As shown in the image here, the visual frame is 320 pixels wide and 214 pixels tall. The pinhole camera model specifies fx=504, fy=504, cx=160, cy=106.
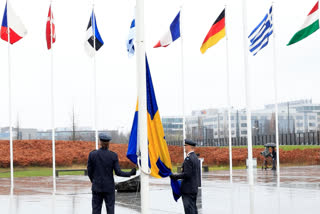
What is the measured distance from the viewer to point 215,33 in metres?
19.8

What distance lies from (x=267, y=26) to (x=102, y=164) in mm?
13282

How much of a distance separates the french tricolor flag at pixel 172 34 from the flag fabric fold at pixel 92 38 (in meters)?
2.86

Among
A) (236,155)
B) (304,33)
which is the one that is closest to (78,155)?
(236,155)

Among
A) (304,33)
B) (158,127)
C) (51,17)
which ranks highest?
(51,17)

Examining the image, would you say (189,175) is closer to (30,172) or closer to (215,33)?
(215,33)

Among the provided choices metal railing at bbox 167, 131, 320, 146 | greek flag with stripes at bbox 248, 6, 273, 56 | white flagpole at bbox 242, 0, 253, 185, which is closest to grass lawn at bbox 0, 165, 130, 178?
greek flag with stripes at bbox 248, 6, 273, 56

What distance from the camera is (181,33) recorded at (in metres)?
21.9

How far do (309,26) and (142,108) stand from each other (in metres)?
10.5

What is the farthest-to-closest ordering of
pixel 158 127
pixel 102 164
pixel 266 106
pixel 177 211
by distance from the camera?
pixel 266 106 < pixel 177 211 < pixel 102 164 < pixel 158 127

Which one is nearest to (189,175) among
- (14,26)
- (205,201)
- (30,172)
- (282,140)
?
(205,201)

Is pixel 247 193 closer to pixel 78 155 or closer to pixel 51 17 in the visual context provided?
pixel 51 17

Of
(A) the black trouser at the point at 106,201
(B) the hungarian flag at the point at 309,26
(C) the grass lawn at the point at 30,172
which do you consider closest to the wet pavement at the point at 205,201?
(A) the black trouser at the point at 106,201

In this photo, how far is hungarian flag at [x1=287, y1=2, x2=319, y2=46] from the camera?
15.4 meters

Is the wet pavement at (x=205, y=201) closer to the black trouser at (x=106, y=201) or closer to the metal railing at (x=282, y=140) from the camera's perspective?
the black trouser at (x=106, y=201)
